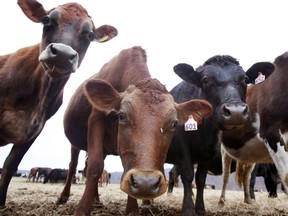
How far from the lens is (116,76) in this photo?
5.44 m

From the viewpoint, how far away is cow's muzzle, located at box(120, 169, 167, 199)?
10.8 feet

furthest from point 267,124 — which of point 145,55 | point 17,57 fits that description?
point 17,57

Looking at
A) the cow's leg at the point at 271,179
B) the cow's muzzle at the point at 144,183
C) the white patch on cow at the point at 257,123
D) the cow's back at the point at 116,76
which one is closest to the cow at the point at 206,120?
the cow's back at the point at 116,76

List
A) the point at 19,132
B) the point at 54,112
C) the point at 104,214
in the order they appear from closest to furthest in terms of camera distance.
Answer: the point at 104,214
the point at 19,132
the point at 54,112

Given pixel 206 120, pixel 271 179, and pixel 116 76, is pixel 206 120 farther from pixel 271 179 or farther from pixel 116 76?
pixel 271 179

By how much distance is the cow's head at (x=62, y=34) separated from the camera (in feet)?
14.5

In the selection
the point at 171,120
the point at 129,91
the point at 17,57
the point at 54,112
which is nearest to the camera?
the point at 171,120

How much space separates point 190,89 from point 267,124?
1.51m

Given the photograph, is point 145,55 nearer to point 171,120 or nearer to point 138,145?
point 171,120

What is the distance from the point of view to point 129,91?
4375 millimetres

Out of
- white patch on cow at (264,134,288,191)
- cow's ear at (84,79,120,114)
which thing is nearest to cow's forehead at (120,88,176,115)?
cow's ear at (84,79,120,114)

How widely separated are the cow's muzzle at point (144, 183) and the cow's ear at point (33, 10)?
3.13 meters

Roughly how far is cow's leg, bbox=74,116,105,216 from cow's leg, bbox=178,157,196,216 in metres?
1.33

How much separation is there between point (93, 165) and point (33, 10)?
2652 mm
